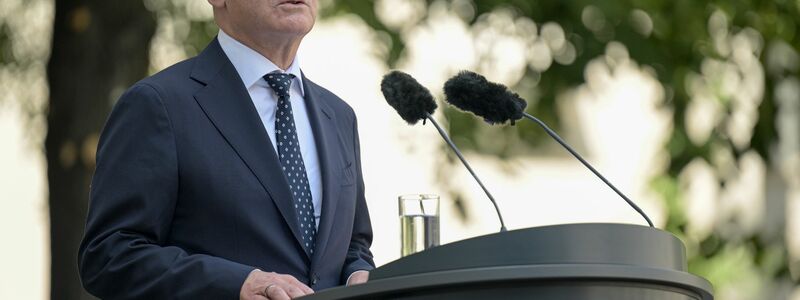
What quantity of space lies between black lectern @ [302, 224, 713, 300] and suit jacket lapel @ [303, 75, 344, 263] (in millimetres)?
614

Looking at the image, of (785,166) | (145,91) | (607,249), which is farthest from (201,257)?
(785,166)

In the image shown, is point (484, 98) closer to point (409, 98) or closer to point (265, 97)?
point (409, 98)

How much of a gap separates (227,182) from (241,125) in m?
0.14

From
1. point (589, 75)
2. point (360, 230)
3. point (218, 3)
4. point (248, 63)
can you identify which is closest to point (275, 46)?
point (248, 63)

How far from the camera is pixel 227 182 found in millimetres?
3107

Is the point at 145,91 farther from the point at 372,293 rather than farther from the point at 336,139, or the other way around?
the point at 372,293

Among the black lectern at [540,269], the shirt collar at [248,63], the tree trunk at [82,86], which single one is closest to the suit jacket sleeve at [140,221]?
the shirt collar at [248,63]

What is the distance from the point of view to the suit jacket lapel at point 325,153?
3229mm

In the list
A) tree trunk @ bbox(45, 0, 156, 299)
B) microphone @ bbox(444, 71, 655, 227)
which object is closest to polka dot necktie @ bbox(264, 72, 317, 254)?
microphone @ bbox(444, 71, 655, 227)

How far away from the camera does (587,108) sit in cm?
1074

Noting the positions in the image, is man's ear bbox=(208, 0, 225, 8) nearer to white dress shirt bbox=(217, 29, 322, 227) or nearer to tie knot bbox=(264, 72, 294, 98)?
white dress shirt bbox=(217, 29, 322, 227)

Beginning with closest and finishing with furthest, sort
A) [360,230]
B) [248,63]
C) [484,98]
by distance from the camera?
[484,98]
[248,63]
[360,230]

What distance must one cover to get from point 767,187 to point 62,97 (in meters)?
3.58

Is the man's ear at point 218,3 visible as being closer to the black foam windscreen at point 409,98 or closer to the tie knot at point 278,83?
the tie knot at point 278,83
